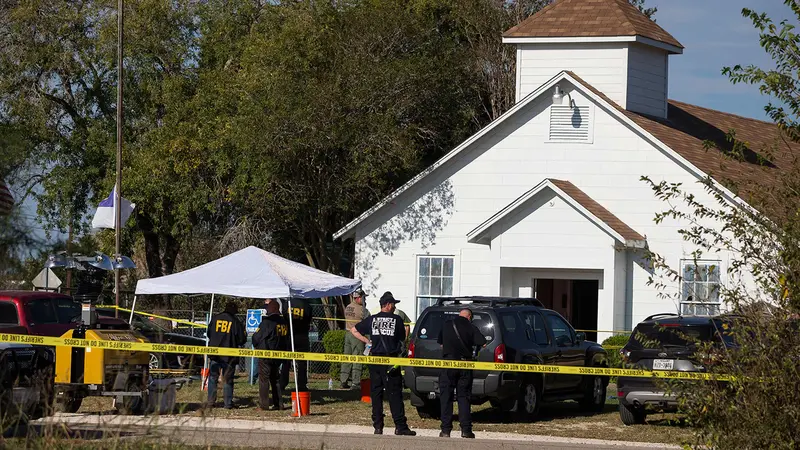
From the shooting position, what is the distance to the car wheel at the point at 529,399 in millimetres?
17609

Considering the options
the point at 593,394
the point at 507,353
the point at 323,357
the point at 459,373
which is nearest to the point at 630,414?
the point at 507,353

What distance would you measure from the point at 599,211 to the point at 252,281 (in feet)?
31.0

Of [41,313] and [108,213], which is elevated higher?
[108,213]

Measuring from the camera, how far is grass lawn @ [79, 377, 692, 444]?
1655 cm

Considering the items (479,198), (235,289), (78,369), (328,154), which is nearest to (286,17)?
(328,154)

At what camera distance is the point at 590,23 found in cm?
2906

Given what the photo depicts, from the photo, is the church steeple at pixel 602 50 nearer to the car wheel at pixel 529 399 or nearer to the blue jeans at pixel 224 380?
the car wheel at pixel 529 399

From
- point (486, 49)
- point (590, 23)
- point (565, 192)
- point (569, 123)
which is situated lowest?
point (565, 192)

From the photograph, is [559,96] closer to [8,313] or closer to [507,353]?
[507,353]

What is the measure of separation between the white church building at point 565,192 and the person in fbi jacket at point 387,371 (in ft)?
33.9

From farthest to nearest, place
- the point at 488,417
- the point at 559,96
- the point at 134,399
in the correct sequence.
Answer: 1. the point at 559,96
2. the point at 488,417
3. the point at 134,399

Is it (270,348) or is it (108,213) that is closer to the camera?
(270,348)

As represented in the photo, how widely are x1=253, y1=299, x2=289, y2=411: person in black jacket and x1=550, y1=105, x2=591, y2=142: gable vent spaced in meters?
10.4

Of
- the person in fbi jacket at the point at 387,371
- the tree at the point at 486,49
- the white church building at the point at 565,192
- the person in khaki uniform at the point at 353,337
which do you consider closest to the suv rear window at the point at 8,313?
the person in khaki uniform at the point at 353,337
